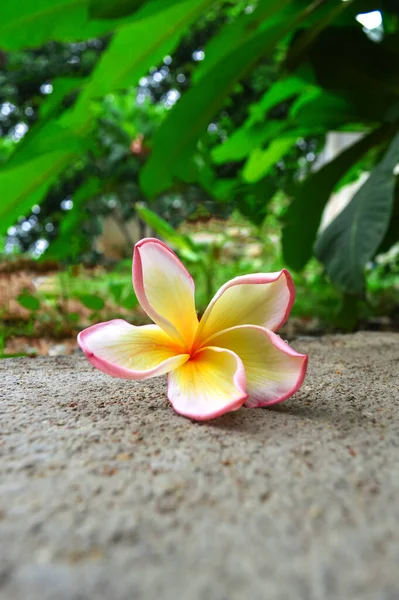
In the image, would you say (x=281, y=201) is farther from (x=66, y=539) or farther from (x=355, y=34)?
(x=66, y=539)

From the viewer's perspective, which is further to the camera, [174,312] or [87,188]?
[87,188]

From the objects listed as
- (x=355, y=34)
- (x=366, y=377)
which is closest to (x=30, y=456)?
(x=366, y=377)

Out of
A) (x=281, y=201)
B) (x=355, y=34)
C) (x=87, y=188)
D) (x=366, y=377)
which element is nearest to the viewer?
(x=366, y=377)

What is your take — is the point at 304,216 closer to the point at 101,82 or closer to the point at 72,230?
the point at 101,82

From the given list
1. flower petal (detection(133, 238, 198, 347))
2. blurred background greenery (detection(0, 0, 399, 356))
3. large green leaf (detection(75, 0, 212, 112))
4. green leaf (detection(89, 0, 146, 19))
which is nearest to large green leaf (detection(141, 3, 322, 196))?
blurred background greenery (detection(0, 0, 399, 356))

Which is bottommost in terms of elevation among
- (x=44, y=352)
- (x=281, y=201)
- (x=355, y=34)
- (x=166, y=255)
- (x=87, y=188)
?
(x=281, y=201)

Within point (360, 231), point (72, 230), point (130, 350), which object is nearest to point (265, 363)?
point (130, 350)

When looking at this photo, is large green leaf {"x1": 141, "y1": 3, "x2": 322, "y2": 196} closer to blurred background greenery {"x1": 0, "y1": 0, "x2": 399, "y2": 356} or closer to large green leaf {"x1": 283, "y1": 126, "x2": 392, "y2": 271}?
blurred background greenery {"x1": 0, "y1": 0, "x2": 399, "y2": 356}
